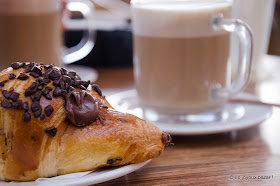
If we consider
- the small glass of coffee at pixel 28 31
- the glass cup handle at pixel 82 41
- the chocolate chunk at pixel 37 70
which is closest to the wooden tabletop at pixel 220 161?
the chocolate chunk at pixel 37 70

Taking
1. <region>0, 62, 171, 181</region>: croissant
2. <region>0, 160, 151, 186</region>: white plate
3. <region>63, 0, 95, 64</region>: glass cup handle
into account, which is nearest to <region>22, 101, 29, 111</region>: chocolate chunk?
<region>0, 62, 171, 181</region>: croissant

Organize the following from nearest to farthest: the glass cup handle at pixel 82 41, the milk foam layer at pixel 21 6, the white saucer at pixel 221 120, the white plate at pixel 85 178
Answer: the white plate at pixel 85 178 < the white saucer at pixel 221 120 < the milk foam layer at pixel 21 6 < the glass cup handle at pixel 82 41

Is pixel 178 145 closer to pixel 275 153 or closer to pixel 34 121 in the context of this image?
pixel 275 153

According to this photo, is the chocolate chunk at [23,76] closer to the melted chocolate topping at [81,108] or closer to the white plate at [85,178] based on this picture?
the melted chocolate topping at [81,108]

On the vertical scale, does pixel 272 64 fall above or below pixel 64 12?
below

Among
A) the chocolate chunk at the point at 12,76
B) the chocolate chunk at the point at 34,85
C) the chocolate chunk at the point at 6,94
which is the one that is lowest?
the chocolate chunk at the point at 6,94

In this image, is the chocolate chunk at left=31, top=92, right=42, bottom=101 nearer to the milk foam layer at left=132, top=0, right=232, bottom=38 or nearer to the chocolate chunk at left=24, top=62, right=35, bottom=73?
the chocolate chunk at left=24, top=62, right=35, bottom=73

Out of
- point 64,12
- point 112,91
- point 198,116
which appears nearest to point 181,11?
point 198,116
